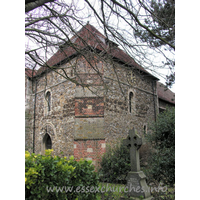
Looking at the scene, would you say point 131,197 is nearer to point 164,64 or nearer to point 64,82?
point 164,64

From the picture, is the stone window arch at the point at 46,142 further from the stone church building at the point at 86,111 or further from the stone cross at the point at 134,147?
the stone cross at the point at 134,147

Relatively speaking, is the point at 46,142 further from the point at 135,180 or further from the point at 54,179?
the point at 54,179

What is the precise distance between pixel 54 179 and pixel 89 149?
19.9ft

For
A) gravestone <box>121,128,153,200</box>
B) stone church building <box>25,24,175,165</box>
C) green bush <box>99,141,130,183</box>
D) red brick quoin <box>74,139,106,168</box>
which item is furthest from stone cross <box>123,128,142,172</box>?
red brick quoin <box>74,139,106,168</box>

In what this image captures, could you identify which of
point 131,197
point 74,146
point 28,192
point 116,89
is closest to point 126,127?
point 116,89

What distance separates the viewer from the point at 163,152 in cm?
738

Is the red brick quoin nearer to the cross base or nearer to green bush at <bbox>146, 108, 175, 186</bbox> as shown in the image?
green bush at <bbox>146, 108, 175, 186</bbox>

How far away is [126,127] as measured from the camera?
11008 millimetres

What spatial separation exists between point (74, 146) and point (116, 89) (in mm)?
3982

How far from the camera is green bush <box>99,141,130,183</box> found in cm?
804

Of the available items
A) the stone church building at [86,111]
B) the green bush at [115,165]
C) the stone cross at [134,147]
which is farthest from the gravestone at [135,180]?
the stone church building at [86,111]

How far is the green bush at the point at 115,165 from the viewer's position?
8.04 meters

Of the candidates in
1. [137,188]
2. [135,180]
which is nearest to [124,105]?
[135,180]

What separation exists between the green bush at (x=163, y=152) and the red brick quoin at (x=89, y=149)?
2416 mm
